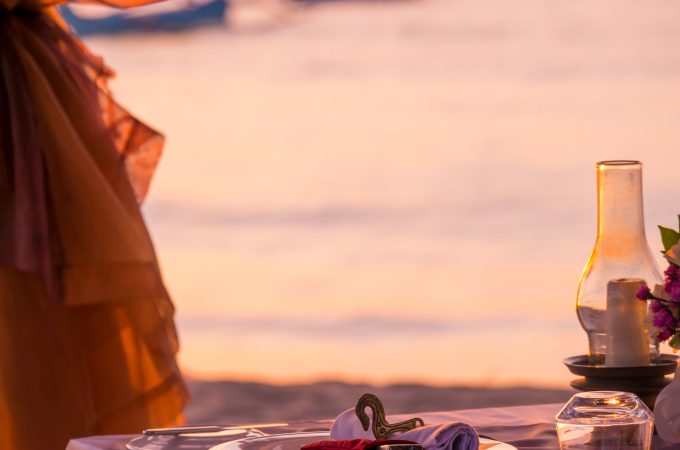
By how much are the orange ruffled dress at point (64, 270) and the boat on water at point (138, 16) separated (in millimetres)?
274

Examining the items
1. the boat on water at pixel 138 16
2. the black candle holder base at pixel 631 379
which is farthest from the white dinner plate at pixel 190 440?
the boat on water at pixel 138 16

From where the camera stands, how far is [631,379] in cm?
98

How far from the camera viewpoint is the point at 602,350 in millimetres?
1038

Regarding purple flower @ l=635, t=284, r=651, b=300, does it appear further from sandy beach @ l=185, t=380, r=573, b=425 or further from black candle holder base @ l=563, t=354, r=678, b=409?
sandy beach @ l=185, t=380, r=573, b=425

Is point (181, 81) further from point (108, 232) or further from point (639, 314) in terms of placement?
point (639, 314)

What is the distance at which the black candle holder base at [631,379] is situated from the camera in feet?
3.20

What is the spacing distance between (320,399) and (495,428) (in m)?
3.76

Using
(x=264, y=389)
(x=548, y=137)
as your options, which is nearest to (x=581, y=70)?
(x=548, y=137)

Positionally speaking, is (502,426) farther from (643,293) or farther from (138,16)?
(138,16)

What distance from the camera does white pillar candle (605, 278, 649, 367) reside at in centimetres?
101

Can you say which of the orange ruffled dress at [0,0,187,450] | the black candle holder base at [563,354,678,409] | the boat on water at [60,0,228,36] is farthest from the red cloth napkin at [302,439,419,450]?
the boat on water at [60,0,228,36]

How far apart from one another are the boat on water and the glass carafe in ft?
4.59

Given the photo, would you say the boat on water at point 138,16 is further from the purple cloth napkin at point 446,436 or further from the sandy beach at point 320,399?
the sandy beach at point 320,399

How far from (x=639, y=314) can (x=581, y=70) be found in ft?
28.1
